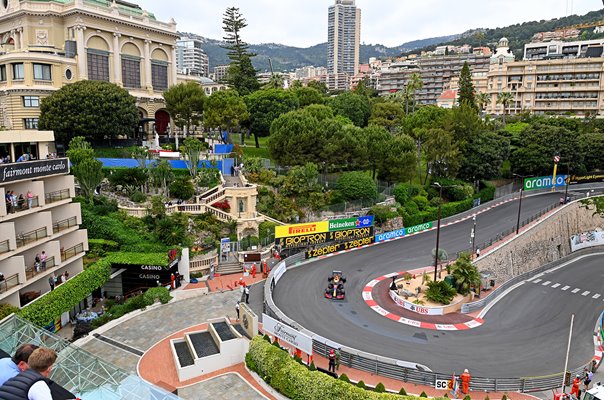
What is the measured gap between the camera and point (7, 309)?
25203 mm

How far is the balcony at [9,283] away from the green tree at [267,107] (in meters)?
51.5

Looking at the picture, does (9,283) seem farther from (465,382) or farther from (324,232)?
(324,232)

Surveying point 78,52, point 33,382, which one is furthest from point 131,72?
point 33,382

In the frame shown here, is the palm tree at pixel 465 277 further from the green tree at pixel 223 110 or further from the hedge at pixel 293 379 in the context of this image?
the green tree at pixel 223 110

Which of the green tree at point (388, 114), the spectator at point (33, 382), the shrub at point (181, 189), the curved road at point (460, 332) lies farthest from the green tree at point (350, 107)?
the spectator at point (33, 382)

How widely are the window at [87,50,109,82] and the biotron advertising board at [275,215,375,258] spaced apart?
46060 mm

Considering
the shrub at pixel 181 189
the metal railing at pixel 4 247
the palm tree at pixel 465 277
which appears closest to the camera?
the metal railing at pixel 4 247

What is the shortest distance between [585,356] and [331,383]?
16662 millimetres

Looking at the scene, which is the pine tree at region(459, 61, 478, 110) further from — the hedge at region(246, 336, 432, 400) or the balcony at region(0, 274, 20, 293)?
the balcony at region(0, 274, 20, 293)

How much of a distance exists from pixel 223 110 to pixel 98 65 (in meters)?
22.2

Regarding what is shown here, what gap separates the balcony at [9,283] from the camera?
1045 inches

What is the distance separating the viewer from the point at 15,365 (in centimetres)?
846

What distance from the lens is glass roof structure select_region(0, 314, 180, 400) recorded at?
40.4ft

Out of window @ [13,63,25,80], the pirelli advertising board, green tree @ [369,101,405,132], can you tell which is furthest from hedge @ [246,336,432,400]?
green tree @ [369,101,405,132]
